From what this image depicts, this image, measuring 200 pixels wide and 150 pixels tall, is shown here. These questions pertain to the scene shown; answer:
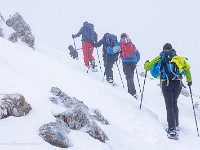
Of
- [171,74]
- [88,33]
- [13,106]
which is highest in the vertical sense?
[88,33]

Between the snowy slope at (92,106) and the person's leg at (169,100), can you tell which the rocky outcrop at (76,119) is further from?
the person's leg at (169,100)

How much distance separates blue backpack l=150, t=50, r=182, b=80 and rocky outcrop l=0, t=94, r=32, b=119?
4724 millimetres

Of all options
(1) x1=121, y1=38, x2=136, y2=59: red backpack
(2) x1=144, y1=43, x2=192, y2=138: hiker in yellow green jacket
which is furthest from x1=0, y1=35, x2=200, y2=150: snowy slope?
(1) x1=121, y1=38, x2=136, y2=59: red backpack

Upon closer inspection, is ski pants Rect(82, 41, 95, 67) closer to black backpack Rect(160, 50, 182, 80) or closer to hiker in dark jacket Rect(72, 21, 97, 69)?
hiker in dark jacket Rect(72, 21, 97, 69)

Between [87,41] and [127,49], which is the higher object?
[87,41]

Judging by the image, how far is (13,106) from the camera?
3947mm

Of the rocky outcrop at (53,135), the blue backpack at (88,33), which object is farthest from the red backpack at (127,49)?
the rocky outcrop at (53,135)

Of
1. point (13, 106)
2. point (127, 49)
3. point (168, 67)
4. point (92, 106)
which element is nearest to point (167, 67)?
point (168, 67)

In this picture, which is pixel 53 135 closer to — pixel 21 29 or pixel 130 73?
pixel 130 73

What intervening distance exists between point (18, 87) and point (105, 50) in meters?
7.86

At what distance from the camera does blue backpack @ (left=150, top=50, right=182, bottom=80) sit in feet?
23.1

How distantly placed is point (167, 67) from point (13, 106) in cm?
519

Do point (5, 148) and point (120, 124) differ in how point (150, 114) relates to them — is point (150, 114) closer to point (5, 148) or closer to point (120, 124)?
point (120, 124)

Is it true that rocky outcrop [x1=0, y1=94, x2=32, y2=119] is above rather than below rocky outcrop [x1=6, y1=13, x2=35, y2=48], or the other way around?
below
